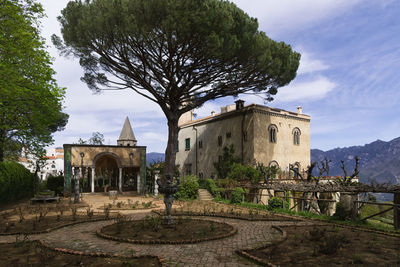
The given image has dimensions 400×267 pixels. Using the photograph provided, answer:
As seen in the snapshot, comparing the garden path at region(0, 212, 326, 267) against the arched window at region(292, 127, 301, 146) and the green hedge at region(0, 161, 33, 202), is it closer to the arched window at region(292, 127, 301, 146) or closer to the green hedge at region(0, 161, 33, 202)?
the green hedge at region(0, 161, 33, 202)

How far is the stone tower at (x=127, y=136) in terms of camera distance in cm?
4647

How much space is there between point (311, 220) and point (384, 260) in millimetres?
5948

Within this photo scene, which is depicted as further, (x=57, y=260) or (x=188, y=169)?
(x=188, y=169)

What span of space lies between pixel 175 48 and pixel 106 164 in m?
17.4

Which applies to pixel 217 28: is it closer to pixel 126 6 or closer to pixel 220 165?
pixel 126 6

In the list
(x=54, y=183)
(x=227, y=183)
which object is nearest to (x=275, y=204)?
(x=227, y=183)

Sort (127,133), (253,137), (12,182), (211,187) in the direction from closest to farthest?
(12,182)
(211,187)
(253,137)
(127,133)

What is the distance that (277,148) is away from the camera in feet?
93.1

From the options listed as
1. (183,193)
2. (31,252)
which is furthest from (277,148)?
(31,252)

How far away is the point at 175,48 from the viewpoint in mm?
19859

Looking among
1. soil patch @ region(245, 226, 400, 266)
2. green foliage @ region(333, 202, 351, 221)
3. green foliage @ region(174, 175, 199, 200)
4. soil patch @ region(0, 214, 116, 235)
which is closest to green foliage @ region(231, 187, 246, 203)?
green foliage @ region(174, 175, 199, 200)

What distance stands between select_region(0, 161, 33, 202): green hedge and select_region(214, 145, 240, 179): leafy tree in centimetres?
1692

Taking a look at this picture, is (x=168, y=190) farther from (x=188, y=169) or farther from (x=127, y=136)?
(x=127, y=136)

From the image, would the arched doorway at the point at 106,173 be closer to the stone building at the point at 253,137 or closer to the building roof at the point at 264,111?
the stone building at the point at 253,137
